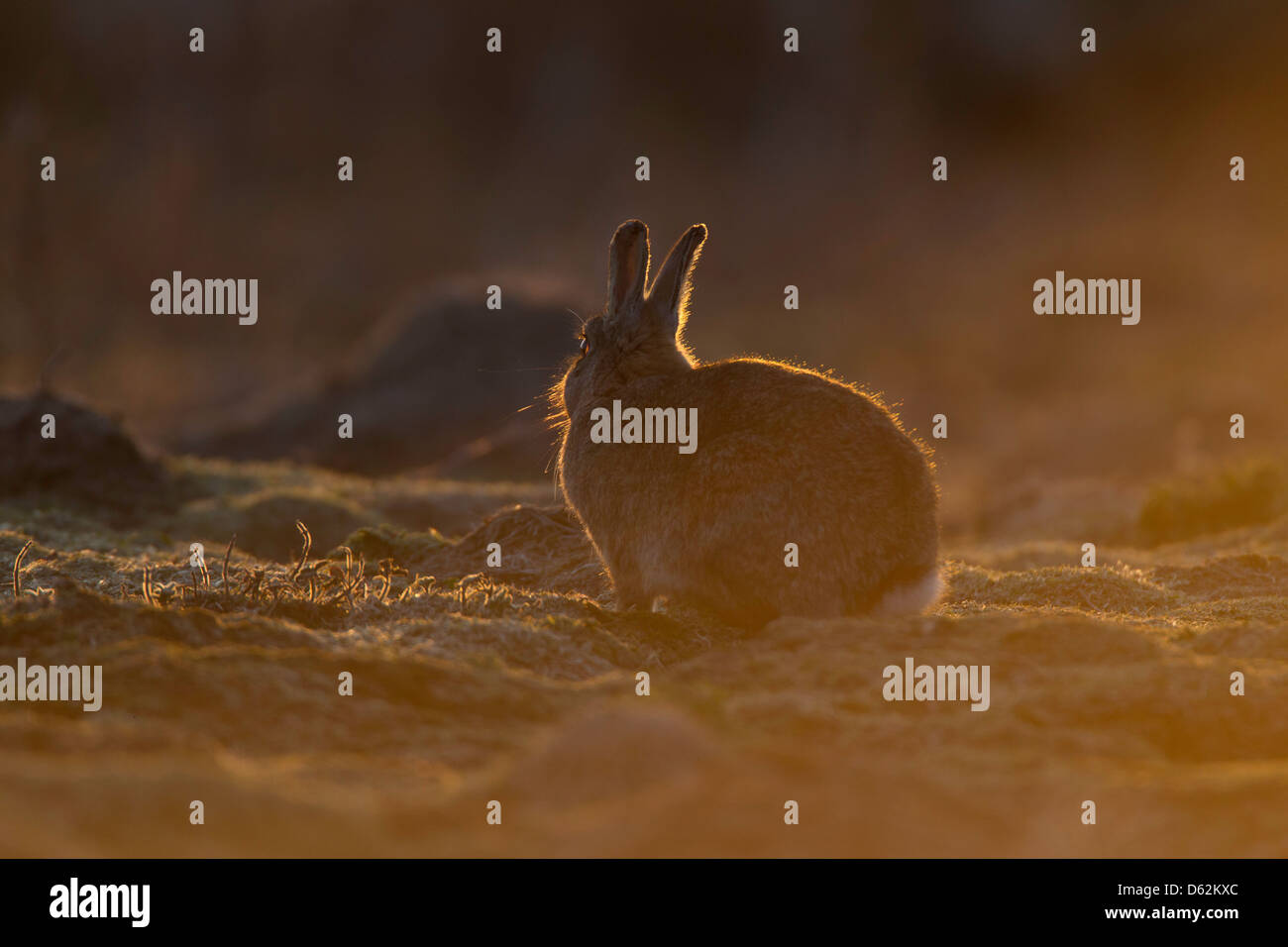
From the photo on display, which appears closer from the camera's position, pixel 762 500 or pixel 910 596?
pixel 762 500

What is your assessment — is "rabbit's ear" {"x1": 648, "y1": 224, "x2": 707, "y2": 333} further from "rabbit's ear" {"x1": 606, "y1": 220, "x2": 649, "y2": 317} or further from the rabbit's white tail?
the rabbit's white tail

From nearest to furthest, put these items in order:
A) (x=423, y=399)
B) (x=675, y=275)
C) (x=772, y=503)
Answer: (x=772, y=503) → (x=675, y=275) → (x=423, y=399)

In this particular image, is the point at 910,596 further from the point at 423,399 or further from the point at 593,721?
the point at 423,399

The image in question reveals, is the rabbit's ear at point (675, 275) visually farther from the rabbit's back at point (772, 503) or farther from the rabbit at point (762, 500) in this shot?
the rabbit's back at point (772, 503)

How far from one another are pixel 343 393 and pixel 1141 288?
1166 inches

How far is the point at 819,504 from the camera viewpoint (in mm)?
6914

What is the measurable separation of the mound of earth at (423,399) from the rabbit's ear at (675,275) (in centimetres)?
1100

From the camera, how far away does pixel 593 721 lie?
4.12 metres

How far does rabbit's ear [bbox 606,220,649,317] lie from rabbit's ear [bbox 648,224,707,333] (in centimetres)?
12

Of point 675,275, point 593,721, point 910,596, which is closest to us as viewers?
point 593,721

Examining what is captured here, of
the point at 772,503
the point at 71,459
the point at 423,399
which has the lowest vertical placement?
the point at 772,503

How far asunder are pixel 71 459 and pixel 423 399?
992 cm

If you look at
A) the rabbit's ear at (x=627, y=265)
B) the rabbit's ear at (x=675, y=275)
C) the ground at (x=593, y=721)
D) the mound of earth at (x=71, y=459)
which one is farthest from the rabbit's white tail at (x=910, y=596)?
the mound of earth at (x=71, y=459)

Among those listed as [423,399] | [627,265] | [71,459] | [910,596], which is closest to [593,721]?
[910,596]
